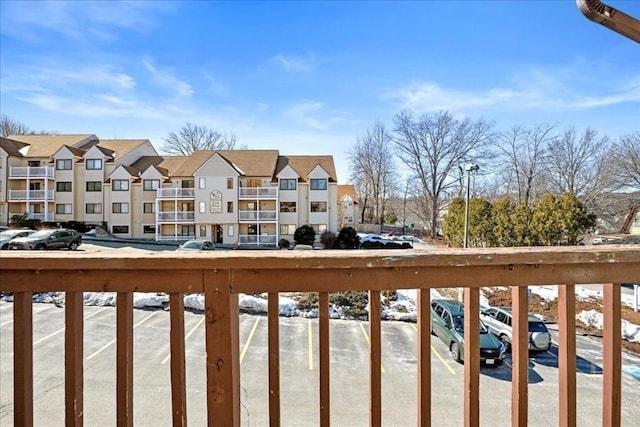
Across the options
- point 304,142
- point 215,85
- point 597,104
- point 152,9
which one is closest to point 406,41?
point 152,9

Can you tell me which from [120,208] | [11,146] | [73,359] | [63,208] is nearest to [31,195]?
[63,208]

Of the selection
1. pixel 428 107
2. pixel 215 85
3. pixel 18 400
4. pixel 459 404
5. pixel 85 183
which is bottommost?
pixel 459 404

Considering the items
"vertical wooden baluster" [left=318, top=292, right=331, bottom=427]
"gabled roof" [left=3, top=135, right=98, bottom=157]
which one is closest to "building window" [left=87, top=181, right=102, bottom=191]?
"gabled roof" [left=3, top=135, right=98, bottom=157]

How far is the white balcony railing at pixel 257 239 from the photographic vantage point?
2670 cm

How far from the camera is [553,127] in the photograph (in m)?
30.3

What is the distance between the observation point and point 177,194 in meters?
26.8

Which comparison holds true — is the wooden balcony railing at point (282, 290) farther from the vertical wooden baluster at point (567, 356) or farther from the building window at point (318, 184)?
the building window at point (318, 184)

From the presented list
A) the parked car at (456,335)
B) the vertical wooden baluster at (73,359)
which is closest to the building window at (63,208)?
the parked car at (456,335)

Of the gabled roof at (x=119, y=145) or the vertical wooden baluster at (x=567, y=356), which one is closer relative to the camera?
the vertical wooden baluster at (x=567, y=356)

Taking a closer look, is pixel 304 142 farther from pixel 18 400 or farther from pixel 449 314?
pixel 18 400

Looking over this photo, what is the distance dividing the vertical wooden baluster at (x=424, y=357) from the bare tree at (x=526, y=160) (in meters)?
33.9

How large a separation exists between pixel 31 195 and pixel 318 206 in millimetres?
24079

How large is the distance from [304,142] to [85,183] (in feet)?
62.7

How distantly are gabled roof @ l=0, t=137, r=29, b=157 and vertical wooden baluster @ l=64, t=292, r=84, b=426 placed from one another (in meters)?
36.7
